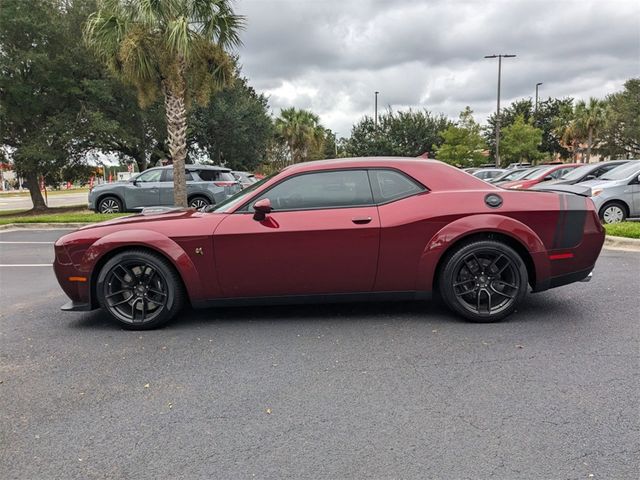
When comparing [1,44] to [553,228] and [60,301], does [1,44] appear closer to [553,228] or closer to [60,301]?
[60,301]

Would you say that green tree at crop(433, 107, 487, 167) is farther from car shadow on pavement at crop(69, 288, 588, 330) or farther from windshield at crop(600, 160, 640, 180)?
car shadow on pavement at crop(69, 288, 588, 330)

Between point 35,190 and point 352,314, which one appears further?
point 35,190

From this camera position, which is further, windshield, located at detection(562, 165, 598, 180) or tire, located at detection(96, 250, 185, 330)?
windshield, located at detection(562, 165, 598, 180)

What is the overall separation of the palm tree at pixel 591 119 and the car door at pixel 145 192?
38.6 meters

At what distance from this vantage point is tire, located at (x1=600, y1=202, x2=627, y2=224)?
388 inches

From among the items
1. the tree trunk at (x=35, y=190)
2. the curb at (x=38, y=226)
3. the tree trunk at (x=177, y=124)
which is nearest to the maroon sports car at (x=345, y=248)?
the tree trunk at (x=177, y=124)

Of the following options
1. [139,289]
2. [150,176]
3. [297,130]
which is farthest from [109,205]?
[297,130]

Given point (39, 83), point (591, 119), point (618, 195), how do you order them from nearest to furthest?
point (618, 195) < point (39, 83) < point (591, 119)

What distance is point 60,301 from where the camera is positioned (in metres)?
5.44

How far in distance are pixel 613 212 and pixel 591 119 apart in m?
37.0

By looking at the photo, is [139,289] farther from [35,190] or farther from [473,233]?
[35,190]

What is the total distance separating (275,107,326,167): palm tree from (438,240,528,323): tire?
3980cm

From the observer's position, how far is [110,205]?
14906mm

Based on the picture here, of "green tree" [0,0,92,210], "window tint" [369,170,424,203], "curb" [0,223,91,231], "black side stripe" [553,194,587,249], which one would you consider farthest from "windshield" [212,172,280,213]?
"green tree" [0,0,92,210]
